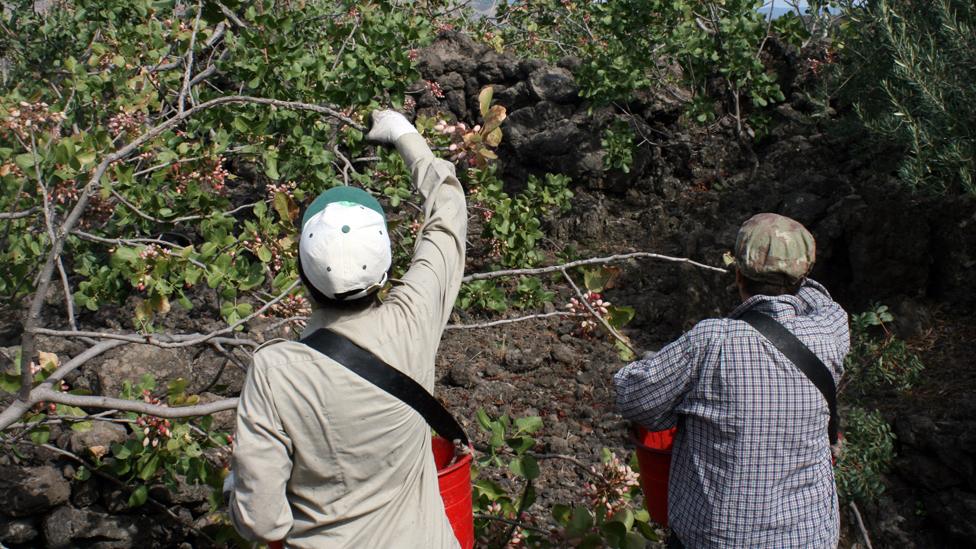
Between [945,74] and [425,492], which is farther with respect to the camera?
[945,74]

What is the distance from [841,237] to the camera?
16.4ft

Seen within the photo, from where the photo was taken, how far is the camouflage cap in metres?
2.00

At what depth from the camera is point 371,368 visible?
158cm

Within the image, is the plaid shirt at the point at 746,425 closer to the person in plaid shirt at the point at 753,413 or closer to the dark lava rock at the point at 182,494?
the person in plaid shirt at the point at 753,413

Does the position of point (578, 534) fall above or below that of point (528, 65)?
below

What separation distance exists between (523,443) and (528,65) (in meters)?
5.11

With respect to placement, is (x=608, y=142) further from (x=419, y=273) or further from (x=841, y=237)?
(x=419, y=273)

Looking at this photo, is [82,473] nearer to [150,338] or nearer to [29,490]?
[29,490]

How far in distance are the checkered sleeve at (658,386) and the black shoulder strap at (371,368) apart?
0.55 meters

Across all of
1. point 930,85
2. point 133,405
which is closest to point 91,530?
point 133,405

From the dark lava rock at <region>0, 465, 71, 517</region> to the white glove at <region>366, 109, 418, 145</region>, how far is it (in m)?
2.11

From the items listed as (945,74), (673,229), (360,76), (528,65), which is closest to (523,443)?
(360,76)

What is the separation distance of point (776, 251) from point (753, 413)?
1.19ft

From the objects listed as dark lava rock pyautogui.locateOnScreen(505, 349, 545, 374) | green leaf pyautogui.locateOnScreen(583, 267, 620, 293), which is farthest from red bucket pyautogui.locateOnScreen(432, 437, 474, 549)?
dark lava rock pyautogui.locateOnScreen(505, 349, 545, 374)
